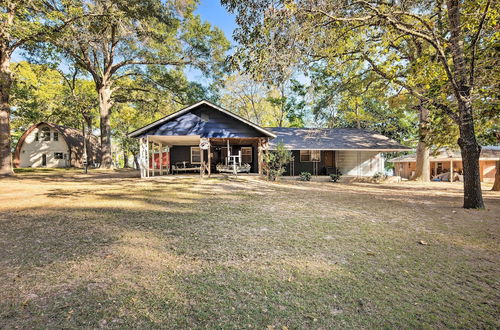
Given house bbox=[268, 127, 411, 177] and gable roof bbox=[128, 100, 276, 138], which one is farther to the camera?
house bbox=[268, 127, 411, 177]

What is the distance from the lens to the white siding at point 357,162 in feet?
68.9

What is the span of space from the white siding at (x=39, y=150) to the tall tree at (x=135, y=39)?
41.1ft

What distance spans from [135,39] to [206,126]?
10033 millimetres

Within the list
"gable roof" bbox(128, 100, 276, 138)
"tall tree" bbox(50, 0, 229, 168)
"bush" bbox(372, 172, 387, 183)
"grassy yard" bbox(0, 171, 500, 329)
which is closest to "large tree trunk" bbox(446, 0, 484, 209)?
"grassy yard" bbox(0, 171, 500, 329)

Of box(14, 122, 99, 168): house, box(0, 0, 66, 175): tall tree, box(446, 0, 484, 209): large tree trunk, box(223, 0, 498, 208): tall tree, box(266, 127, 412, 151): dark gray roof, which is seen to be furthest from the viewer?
box(14, 122, 99, 168): house

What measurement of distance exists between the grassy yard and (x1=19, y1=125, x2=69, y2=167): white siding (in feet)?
98.1

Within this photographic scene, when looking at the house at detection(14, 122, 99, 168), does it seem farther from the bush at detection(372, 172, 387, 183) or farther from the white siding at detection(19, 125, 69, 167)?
the bush at detection(372, 172, 387, 183)

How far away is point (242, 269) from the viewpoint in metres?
3.66

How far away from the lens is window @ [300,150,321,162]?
20828 mm

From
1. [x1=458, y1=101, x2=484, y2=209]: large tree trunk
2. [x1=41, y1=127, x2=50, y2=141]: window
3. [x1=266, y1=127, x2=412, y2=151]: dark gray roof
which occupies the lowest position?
[x1=458, y1=101, x2=484, y2=209]: large tree trunk

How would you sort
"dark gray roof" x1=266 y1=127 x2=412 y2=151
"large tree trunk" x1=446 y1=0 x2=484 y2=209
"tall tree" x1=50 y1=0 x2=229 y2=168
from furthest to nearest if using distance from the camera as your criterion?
"dark gray roof" x1=266 y1=127 x2=412 y2=151
"tall tree" x1=50 y1=0 x2=229 y2=168
"large tree trunk" x1=446 y1=0 x2=484 y2=209

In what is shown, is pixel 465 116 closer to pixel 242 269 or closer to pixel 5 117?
pixel 242 269

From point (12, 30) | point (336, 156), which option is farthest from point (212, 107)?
point (336, 156)

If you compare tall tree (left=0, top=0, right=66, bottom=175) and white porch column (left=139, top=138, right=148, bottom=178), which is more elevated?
tall tree (left=0, top=0, right=66, bottom=175)
